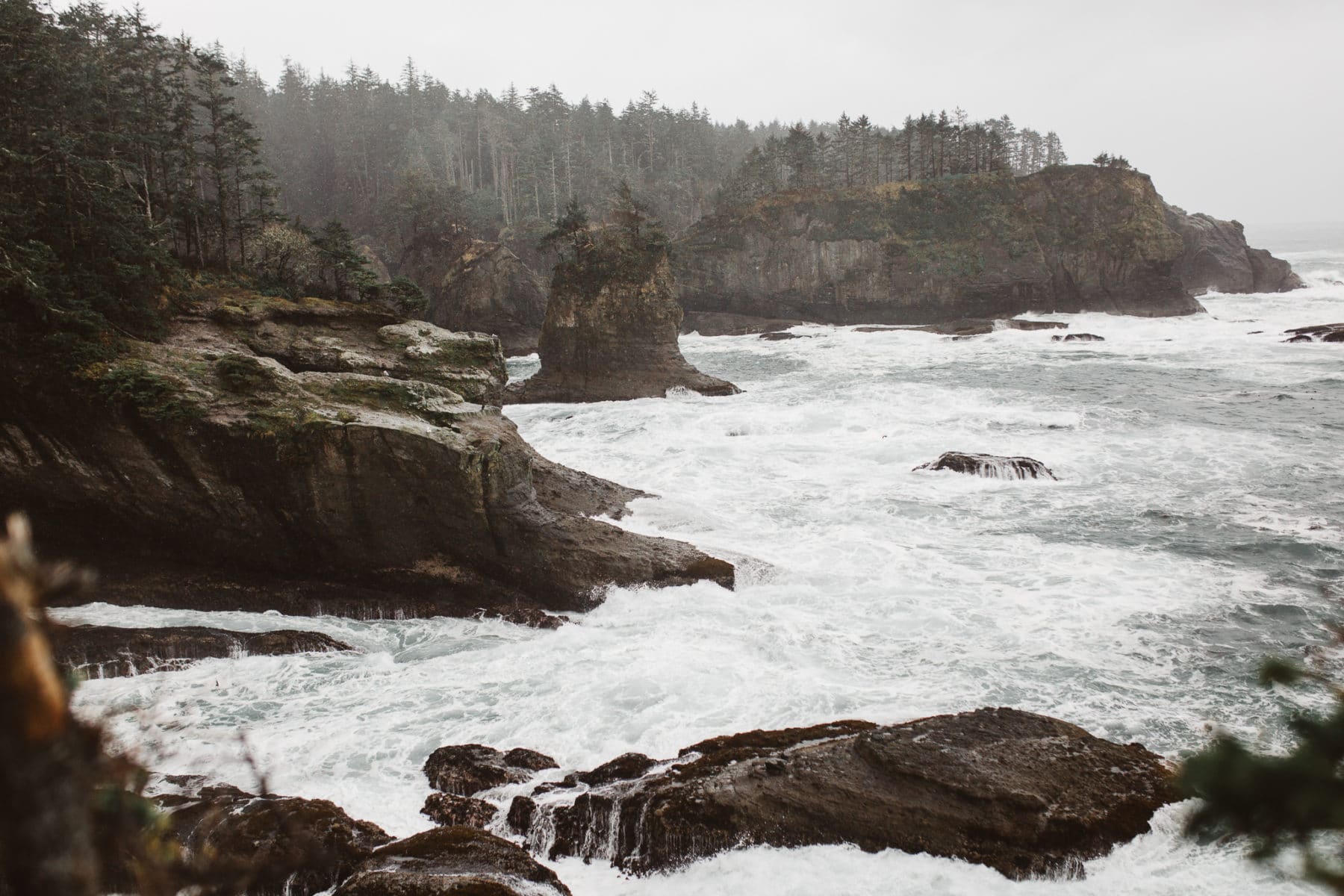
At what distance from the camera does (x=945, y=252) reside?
6188 centimetres

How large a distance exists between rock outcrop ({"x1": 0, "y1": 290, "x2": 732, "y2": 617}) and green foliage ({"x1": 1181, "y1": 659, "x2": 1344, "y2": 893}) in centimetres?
1220

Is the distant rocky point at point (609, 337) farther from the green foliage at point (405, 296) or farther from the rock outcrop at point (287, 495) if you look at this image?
the rock outcrop at point (287, 495)

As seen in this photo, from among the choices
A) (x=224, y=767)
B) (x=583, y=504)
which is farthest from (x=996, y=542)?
(x=224, y=767)

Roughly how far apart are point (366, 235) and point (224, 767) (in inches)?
2491

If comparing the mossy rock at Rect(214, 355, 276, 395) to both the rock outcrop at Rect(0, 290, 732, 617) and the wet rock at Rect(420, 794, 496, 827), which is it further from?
the wet rock at Rect(420, 794, 496, 827)

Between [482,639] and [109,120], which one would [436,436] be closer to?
[482,639]

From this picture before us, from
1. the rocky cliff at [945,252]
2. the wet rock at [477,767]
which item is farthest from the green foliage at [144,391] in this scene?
the rocky cliff at [945,252]

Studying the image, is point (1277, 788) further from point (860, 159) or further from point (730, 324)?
point (860, 159)

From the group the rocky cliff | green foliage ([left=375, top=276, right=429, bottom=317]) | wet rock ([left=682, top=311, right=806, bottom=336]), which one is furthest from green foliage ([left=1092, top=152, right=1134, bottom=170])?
green foliage ([left=375, top=276, right=429, bottom=317])

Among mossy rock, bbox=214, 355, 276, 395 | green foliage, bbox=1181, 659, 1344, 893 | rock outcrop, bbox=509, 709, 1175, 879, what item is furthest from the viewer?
mossy rock, bbox=214, 355, 276, 395

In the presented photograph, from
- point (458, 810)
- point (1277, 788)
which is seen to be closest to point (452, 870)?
point (458, 810)

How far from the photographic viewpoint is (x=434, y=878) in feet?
20.3

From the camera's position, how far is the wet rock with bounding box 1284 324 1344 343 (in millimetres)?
41250

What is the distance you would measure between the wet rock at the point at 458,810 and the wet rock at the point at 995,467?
53.7 feet
